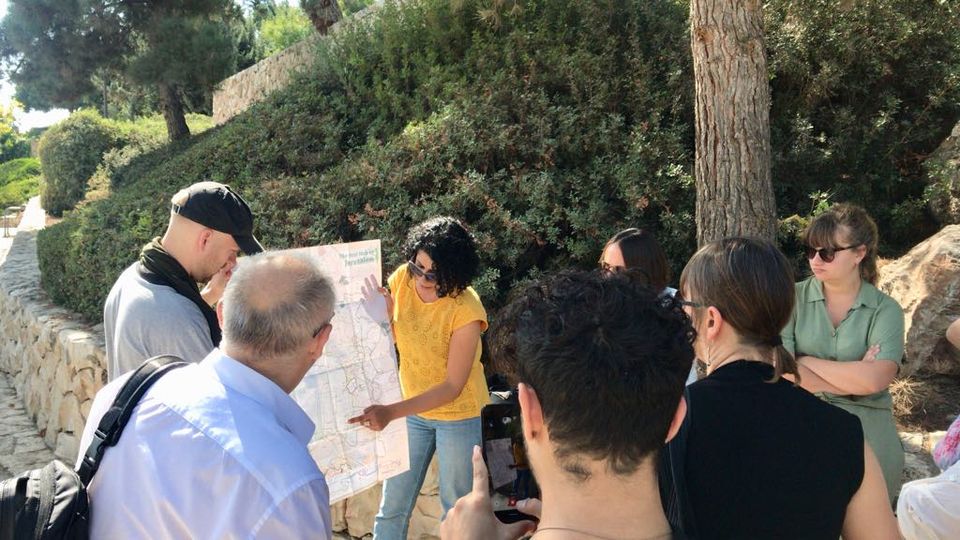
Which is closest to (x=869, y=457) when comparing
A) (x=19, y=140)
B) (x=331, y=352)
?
(x=331, y=352)

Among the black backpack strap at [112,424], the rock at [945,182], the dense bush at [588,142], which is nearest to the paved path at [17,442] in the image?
the dense bush at [588,142]

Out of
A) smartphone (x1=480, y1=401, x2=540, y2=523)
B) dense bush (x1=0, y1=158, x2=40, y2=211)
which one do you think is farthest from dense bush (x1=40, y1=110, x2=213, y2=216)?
smartphone (x1=480, y1=401, x2=540, y2=523)

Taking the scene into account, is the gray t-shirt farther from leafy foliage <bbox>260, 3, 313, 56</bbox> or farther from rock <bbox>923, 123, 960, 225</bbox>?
leafy foliage <bbox>260, 3, 313, 56</bbox>

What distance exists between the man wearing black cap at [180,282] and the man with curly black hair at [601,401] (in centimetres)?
184

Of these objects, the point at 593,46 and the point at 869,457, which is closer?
the point at 869,457

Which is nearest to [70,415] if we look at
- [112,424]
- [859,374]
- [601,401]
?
[112,424]

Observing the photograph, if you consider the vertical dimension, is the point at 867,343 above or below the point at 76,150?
below

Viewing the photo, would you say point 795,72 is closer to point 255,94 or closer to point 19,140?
point 255,94

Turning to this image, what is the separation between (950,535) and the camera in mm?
1814

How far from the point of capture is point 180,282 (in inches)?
111

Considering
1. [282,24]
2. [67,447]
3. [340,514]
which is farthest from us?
[282,24]

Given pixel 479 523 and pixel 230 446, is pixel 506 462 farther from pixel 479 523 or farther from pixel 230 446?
pixel 230 446

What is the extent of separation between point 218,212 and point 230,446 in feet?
4.88

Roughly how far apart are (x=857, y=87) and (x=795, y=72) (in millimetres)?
566
